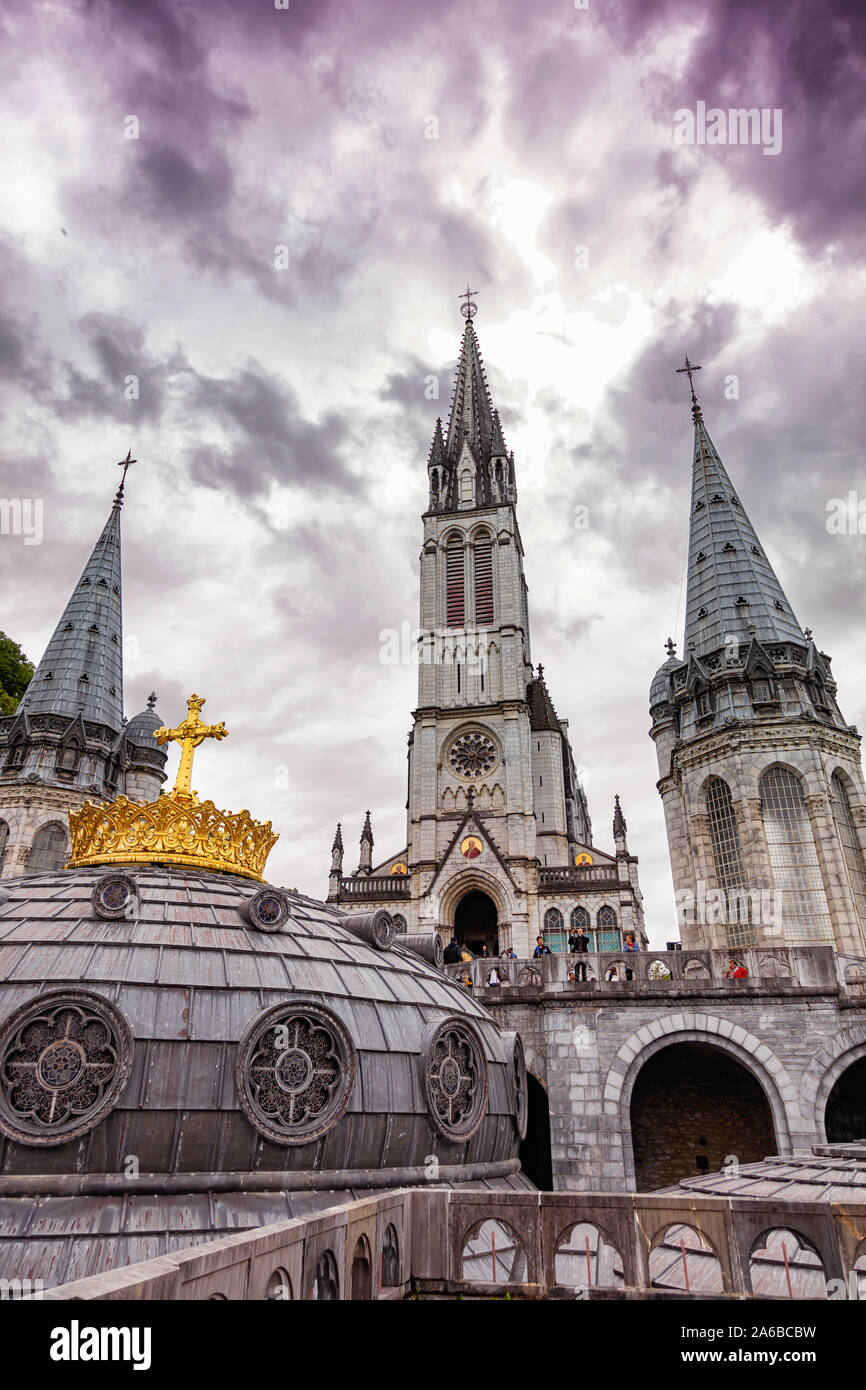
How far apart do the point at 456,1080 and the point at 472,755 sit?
4091 centimetres

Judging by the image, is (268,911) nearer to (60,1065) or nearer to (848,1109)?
(60,1065)

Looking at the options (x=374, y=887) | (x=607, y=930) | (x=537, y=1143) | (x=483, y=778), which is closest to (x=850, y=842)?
(x=607, y=930)

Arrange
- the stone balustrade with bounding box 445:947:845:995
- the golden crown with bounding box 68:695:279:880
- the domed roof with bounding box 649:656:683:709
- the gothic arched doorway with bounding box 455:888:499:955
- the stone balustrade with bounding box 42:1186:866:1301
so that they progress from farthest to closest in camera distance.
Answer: the gothic arched doorway with bounding box 455:888:499:955 < the domed roof with bounding box 649:656:683:709 < the stone balustrade with bounding box 445:947:845:995 < the golden crown with bounding box 68:695:279:880 < the stone balustrade with bounding box 42:1186:866:1301

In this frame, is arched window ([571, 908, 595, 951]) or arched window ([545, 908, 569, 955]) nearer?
arched window ([545, 908, 569, 955])

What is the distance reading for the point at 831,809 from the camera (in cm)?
3100

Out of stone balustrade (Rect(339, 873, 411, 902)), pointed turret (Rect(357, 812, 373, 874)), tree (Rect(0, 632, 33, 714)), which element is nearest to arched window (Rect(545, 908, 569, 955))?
stone balustrade (Rect(339, 873, 411, 902))

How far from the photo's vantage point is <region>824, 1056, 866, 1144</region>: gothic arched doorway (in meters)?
21.8

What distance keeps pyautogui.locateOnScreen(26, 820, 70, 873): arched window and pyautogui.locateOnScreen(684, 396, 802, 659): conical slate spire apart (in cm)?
3340

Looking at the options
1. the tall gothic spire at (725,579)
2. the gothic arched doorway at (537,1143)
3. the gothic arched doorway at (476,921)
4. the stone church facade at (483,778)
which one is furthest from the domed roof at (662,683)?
the gothic arched doorway at (537,1143)

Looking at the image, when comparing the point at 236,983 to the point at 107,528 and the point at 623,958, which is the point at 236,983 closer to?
the point at 623,958

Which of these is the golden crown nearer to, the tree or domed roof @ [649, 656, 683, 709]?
domed roof @ [649, 656, 683, 709]

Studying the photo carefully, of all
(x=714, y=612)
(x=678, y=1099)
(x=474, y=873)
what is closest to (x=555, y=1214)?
(x=678, y=1099)

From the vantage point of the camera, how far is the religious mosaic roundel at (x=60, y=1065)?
294 inches

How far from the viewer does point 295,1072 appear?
27.6ft
